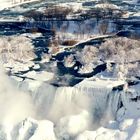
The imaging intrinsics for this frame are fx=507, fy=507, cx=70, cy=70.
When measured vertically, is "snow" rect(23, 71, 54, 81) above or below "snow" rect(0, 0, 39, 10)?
below

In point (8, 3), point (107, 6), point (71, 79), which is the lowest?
point (71, 79)

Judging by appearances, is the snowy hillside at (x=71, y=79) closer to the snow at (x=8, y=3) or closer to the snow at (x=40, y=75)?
the snow at (x=40, y=75)

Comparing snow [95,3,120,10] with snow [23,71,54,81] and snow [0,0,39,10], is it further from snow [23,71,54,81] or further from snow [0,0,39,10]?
snow [23,71,54,81]

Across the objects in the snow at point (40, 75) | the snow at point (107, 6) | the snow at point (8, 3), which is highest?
the snow at point (107, 6)

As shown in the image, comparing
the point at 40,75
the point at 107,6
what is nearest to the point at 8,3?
the point at 107,6

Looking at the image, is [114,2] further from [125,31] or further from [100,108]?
[100,108]

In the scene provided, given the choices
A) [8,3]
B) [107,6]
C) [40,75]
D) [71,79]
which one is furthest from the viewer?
[8,3]

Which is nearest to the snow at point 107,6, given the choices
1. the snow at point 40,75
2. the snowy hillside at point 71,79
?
the snowy hillside at point 71,79

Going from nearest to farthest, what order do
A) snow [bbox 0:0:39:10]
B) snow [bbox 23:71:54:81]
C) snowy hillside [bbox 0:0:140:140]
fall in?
snowy hillside [bbox 0:0:140:140]
snow [bbox 23:71:54:81]
snow [bbox 0:0:39:10]

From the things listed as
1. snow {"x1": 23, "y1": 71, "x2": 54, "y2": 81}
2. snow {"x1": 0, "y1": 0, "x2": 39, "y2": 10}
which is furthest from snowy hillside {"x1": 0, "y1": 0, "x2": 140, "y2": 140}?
snow {"x1": 0, "y1": 0, "x2": 39, "y2": 10}

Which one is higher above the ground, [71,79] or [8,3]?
[8,3]

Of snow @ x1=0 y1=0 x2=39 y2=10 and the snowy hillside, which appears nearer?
the snowy hillside

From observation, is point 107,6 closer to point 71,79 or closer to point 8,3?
point 8,3
